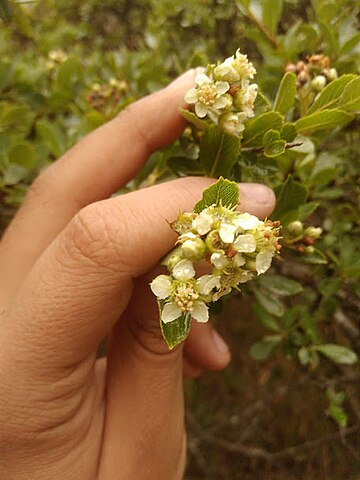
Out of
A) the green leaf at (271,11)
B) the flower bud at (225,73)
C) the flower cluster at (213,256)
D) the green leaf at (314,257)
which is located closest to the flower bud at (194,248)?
the flower cluster at (213,256)

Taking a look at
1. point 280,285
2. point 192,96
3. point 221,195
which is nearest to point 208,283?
point 221,195

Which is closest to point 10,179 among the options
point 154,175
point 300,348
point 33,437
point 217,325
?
point 154,175

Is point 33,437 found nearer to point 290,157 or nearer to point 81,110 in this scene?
point 290,157

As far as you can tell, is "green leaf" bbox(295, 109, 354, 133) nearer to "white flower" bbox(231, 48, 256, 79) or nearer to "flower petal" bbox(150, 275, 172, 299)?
"white flower" bbox(231, 48, 256, 79)

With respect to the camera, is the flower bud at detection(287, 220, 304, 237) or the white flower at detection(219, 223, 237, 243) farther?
the flower bud at detection(287, 220, 304, 237)

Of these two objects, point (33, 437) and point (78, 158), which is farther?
point (78, 158)

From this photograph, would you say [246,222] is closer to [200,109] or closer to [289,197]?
[200,109]

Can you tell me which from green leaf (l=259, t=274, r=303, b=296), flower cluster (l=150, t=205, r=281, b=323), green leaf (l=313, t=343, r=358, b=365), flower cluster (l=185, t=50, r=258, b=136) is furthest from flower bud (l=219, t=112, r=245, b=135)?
green leaf (l=313, t=343, r=358, b=365)
